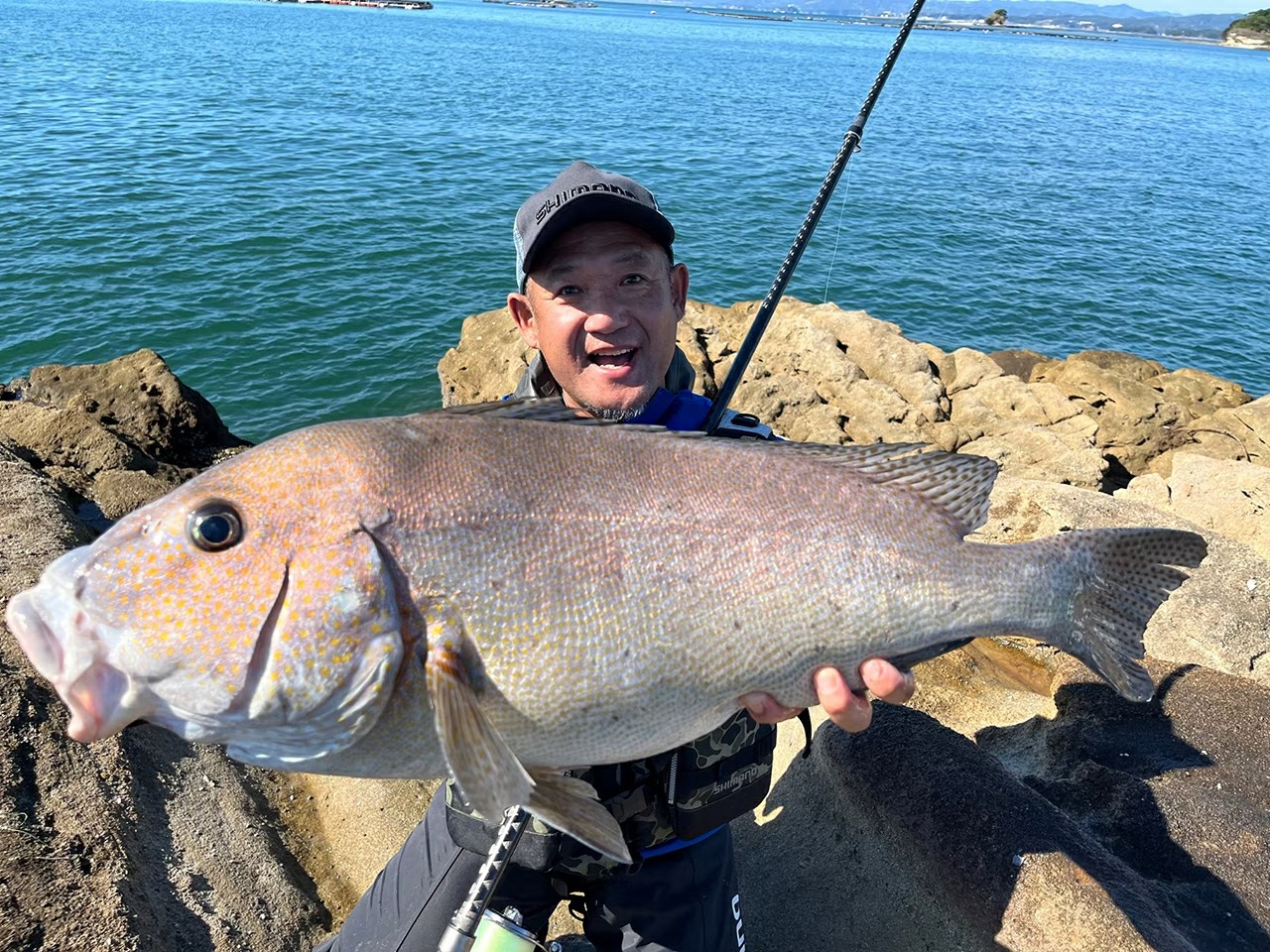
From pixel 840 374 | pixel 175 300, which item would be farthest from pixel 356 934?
pixel 175 300

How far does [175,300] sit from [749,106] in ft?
98.2

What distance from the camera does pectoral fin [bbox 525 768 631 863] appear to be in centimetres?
181

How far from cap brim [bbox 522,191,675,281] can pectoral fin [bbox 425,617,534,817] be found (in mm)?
1587

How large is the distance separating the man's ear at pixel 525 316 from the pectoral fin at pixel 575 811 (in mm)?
1769

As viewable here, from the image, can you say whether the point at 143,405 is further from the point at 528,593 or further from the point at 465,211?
the point at 465,211

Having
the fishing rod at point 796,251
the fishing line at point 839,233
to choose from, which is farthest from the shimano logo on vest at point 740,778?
the fishing line at point 839,233

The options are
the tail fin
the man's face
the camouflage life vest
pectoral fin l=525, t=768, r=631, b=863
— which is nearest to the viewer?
pectoral fin l=525, t=768, r=631, b=863

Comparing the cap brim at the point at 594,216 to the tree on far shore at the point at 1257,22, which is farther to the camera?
the tree on far shore at the point at 1257,22

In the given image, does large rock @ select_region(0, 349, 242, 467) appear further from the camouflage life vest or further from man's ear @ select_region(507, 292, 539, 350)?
the camouflage life vest

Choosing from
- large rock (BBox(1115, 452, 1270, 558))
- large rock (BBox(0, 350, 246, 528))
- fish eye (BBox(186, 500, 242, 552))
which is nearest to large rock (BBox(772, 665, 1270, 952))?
fish eye (BBox(186, 500, 242, 552))

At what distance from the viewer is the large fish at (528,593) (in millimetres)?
1594

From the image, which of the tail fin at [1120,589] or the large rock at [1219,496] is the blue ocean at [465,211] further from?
the tail fin at [1120,589]

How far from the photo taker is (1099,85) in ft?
183

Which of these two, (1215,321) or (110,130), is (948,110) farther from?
(110,130)
